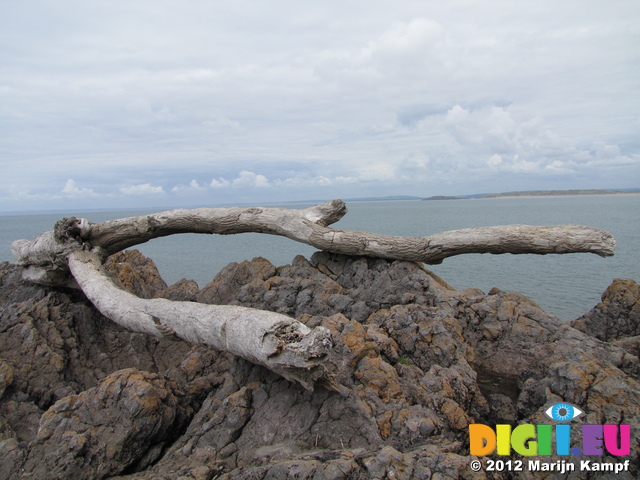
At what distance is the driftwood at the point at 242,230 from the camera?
4723 mm

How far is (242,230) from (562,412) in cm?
651

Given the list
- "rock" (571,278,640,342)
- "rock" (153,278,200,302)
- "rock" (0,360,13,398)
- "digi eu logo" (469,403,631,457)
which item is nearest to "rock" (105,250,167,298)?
"rock" (153,278,200,302)

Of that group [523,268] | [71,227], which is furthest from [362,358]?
[523,268]

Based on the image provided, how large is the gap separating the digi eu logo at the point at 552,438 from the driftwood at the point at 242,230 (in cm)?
178

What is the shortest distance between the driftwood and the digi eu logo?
1779 mm

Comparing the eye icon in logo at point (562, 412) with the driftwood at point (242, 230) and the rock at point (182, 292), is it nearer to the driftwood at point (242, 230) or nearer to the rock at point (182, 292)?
the driftwood at point (242, 230)

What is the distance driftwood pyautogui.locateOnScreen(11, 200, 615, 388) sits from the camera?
15.5 ft

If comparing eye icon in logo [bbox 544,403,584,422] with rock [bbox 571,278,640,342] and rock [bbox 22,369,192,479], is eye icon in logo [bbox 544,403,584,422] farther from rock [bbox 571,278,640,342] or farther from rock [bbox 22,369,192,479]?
rock [bbox 22,369,192,479]

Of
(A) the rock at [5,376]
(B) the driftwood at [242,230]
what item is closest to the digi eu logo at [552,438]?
(B) the driftwood at [242,230]

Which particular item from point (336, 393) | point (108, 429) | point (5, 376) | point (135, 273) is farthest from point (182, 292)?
point (336, 393)

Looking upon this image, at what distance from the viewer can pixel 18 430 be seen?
5.93 meters

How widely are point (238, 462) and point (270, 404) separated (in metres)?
0.73

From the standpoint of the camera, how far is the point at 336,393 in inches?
190

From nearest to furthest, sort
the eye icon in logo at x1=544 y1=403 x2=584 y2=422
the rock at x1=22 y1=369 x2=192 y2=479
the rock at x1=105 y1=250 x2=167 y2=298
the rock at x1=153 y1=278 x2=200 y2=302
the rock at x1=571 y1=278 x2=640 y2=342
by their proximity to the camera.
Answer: the eye icon in logo at x1=544 y1=403 x2=584 y2=422
the rock at x1=22 y1=369 x2=192 y2=479
the rock at x1=571 y1=278 x2=640 y2=342
the rock at x1=153 y1=278 x2=200 y2=302
the rock at x1=105 y1=250 x2=167 y2=298
